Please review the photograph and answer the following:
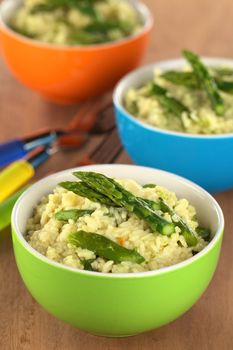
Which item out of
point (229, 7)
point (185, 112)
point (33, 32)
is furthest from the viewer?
point (229, 7)

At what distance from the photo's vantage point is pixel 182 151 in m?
2.09

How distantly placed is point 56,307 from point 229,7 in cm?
221

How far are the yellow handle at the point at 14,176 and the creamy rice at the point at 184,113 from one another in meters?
0.36

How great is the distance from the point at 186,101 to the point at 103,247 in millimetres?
765

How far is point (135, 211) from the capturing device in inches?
64.4

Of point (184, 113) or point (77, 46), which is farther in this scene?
point (77, 46)

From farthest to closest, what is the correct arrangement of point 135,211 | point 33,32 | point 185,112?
point 33,32 < point 185,112 < point 135,211

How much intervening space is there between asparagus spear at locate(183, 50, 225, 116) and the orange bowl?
A: 0.33m

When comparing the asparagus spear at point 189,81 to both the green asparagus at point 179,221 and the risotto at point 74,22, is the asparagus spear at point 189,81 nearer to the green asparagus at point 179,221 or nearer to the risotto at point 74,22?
the risotto at point 74,22

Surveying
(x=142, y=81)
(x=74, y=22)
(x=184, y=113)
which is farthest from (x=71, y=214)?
(x=74, y=22)

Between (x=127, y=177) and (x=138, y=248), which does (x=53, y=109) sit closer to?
(x=127, y=177)

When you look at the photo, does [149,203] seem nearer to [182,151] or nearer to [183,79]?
[182,151]

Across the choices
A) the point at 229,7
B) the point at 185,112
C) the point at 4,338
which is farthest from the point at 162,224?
the point at 229,7

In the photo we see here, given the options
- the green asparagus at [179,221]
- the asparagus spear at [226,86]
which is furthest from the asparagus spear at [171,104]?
the green asparagus at [179,221]
